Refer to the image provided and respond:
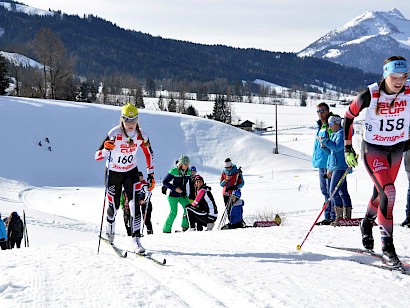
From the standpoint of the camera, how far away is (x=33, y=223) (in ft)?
58.8

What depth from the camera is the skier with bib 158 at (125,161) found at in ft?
20.0

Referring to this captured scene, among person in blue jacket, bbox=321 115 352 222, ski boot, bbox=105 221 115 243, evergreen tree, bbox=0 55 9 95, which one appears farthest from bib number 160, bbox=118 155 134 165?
evergreen tree, bbox=0 55 9 95

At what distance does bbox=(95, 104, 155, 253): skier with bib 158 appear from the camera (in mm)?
6090

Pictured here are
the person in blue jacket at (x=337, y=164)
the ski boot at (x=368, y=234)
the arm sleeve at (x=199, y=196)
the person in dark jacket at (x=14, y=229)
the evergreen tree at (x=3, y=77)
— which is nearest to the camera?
the ski boot at (x=368, y=234)

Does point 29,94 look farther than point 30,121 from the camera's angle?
Yes

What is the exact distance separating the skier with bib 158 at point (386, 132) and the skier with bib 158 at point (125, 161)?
2837 mm

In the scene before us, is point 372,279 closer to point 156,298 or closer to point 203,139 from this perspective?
point 156,298

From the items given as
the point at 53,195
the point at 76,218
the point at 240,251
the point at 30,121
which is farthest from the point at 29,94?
the point at 240,251

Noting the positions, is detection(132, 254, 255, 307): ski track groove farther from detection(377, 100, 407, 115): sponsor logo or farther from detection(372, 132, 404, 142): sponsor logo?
detection(377, 100, 407, 115): sponsor logo

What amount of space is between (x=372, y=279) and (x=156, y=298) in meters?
2.17

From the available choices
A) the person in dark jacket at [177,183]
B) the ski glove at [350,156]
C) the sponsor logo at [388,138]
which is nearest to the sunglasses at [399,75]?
the sponsor logo at [388,138]

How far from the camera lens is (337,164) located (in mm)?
7688

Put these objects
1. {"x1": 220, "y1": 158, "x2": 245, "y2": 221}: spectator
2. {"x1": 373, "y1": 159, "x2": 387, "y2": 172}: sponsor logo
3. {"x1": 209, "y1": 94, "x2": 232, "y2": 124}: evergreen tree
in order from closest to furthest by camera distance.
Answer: {"x1": 373, "y1": 159, "x2": 387, "y2": 172}: sponsor logo, {"x1": 220, "y1": 158, "x2": 245, "y2": 221}: spectator, {"x1": 209, "y1": 94, "x2": 232, "y2": 124}: evergreen tree

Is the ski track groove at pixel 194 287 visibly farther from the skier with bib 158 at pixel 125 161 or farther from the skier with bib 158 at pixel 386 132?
the skier with bib 158 at pixel 386 132
